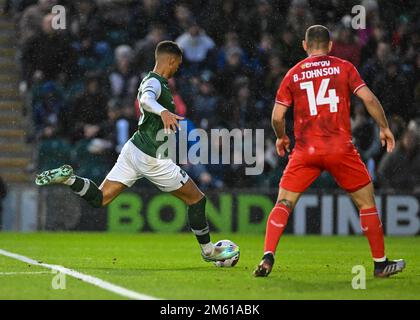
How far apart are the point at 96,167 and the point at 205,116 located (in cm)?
183

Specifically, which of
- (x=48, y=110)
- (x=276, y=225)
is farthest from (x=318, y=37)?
(x=48, y=110)

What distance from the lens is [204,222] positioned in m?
10.4

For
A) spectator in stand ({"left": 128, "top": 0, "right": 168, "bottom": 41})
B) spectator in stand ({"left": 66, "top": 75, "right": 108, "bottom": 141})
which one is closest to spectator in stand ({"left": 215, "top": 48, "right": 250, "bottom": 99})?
spectator in stand ({"left": 128, "top": 0, "right": 168, "bottom": 41})

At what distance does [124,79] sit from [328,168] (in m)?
8.45

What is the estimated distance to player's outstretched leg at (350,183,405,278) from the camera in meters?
9.11

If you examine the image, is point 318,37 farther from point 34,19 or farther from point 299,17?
point 34,19

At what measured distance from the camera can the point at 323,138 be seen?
914 centimetres

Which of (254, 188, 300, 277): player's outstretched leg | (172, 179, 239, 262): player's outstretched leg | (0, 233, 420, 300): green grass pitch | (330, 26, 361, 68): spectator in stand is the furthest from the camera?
(330, 26, 361, 68): spectator in stand

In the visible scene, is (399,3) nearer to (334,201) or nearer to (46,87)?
(334,201)

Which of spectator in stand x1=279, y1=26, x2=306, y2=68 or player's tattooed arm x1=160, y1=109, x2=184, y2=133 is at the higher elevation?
spectator in stand x1=279, y1=26, x2=306, y2=68

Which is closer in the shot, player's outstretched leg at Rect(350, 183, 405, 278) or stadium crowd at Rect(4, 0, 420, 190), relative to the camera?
player's outstretched leg at Rect(350, 183, 405, 278)

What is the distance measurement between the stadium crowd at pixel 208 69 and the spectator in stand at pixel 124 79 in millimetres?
16

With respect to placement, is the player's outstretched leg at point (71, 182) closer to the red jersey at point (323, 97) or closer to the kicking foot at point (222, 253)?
the kicking foot at point (222, 253)

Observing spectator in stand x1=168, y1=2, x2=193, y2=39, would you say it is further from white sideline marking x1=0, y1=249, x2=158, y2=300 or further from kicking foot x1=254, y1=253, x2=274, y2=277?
kicking foot x1=254, y1=253, x2=274, y2=277
